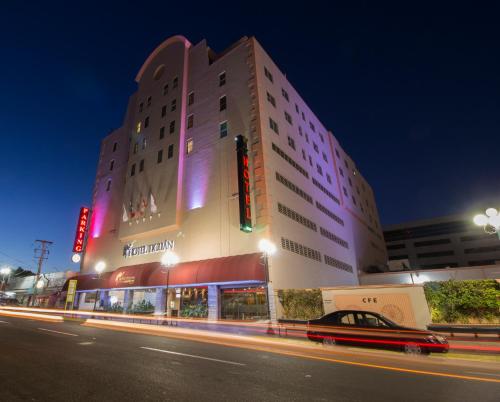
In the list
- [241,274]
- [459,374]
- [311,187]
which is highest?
[311,187]

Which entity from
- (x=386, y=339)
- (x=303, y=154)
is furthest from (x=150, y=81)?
(x=386, y=339)

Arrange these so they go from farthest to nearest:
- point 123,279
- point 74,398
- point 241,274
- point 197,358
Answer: point 123,279 → point 241,274 → point 197,358 → point 74,398

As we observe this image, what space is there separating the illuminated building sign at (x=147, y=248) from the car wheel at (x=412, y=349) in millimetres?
23942

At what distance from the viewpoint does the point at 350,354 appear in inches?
395

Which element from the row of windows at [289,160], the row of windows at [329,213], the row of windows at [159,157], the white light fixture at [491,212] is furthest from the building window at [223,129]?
the white light fixture at [491,212]

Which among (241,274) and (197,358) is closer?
(197,358)

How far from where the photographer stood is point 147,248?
1257 inches

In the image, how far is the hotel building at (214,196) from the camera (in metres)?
23.7

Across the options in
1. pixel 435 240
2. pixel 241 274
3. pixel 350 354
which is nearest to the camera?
A: pixel 350 354

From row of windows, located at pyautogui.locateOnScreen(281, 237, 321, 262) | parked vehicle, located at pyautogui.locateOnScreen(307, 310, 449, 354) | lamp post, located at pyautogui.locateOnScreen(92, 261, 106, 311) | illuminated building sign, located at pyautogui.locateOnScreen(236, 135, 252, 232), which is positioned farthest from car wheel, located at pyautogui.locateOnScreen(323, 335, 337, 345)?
lamp post, located at pyautogui.locateOnScreen(92, 261, 106, 311)

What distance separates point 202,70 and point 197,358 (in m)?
35.0

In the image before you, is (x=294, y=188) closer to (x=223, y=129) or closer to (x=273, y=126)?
(x=273, y=126)

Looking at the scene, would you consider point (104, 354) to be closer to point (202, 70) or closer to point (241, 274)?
point (241, 274)

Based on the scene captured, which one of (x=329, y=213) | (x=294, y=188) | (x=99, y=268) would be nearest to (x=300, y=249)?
(x=294, y=188)
